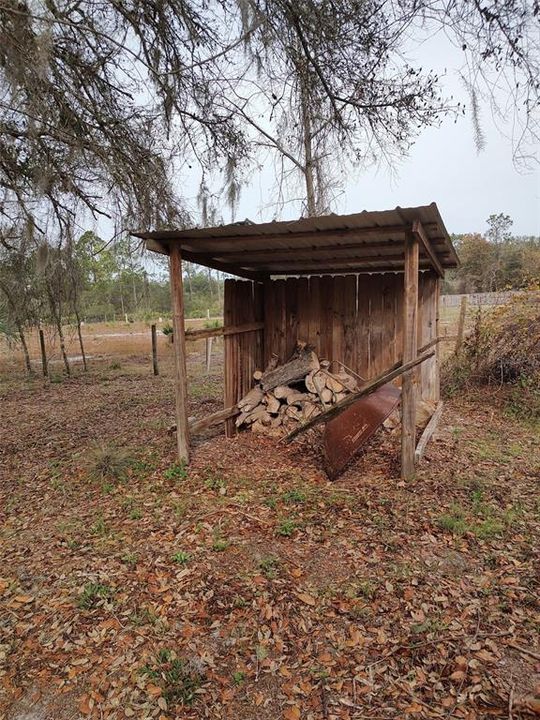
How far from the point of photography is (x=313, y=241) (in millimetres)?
3525

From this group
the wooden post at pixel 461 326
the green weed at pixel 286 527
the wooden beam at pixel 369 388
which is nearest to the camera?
the green weed at pixel 286 527

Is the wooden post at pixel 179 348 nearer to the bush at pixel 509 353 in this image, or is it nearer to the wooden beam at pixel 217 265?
the wooden beam at pixel 217 265

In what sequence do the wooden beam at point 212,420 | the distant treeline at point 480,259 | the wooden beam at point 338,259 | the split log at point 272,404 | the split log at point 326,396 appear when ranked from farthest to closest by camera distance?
the distant treeline at point 480,259 → the split log at point 272,404 → the split log at point 326,396 → the wooden beam at point 338,259 → the wooden beam at point 212,420

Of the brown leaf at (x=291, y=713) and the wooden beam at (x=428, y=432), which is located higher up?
the wooden beam at (x=428, y=432)

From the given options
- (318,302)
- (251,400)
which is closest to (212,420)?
(251,400)

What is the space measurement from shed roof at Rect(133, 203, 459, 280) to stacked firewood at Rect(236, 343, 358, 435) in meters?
1.23

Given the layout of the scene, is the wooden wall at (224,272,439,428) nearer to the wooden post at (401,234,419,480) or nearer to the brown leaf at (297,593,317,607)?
the wooden post at (401,234,419,480)

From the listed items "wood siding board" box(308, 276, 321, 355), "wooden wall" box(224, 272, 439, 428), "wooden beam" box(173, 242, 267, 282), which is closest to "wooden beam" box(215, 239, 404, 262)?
"wooden beam" box(173, 242, 267, 282)

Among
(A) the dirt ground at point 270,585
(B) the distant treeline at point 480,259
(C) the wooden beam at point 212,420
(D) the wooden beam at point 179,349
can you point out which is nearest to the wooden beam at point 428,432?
(A) the dirt ground at point 270,585

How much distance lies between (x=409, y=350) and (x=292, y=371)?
1766mm

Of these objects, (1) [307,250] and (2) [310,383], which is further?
(2) [310,383]

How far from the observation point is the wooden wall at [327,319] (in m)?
4.82

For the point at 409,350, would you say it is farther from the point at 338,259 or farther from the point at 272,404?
the point at 272,404

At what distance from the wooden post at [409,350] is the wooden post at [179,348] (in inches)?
77.7
